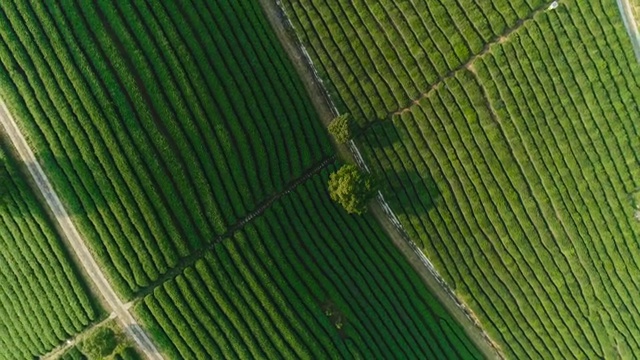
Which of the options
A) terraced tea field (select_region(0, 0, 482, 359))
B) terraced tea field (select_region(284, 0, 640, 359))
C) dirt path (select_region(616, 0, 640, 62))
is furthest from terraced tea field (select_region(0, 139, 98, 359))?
dirt path (select_region(616, 0, 640, 62))

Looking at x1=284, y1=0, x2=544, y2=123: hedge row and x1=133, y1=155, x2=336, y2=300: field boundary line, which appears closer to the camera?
x1=133, y1=155, x2=336, y2=300: field boundary line

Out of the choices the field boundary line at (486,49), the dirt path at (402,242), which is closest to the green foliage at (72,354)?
the dirt path at (402,242)

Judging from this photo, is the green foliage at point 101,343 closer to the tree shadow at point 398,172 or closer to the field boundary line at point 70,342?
the field boundary line at point 70,342

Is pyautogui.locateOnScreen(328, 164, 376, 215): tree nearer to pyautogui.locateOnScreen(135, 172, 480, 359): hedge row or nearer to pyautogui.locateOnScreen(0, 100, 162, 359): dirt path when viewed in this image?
pyautogui.locateOnScreen(135, 172, 480, 359): hedge row

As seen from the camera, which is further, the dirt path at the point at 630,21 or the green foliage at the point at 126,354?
the dirt path at the point at 630,21

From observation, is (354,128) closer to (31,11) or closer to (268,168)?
(268,168)

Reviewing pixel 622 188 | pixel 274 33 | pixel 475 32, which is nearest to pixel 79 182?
pixel 274 33

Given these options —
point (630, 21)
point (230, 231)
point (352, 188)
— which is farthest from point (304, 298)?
point (630, 21)
